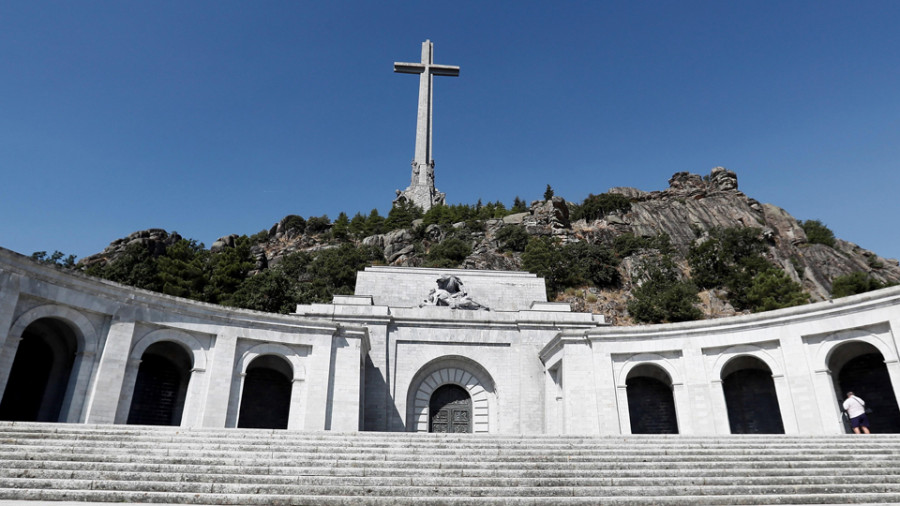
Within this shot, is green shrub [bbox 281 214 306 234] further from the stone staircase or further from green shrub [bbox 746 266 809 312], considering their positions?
the stone staircase

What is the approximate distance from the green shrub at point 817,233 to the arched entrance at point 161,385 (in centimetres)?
8576

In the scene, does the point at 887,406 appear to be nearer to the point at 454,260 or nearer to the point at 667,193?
the point at 454,260

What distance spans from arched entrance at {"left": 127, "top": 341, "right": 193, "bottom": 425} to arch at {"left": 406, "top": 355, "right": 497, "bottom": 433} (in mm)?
9157

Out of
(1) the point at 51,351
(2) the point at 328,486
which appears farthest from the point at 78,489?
(1) the point at 51,351

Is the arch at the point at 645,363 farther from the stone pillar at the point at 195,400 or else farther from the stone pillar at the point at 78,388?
the stone pillar at the point at 78,388

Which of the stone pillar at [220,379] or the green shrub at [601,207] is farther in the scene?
the green shrub at [601,207]

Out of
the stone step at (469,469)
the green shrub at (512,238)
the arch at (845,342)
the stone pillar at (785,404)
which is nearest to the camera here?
the stone step at (469,469)

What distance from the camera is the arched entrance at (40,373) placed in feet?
65.0

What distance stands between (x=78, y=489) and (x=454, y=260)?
64.8 m

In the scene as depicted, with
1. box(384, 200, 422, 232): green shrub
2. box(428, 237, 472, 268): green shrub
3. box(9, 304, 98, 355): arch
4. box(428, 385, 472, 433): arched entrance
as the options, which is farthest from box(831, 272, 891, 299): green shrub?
box(9, 304, 98, 355): arch

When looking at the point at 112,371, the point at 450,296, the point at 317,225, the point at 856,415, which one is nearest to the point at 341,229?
the point at 317,225

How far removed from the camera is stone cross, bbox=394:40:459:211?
87.3m

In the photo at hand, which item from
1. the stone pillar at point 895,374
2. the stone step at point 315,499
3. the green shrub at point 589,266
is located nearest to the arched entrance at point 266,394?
the stone step at point 315,499

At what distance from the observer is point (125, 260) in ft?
198
